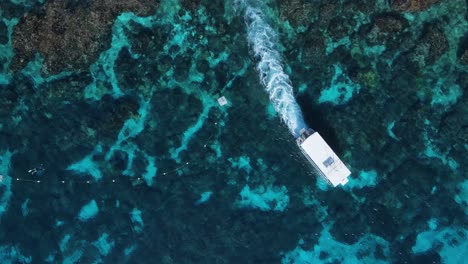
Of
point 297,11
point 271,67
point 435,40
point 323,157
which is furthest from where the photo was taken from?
point 271,67

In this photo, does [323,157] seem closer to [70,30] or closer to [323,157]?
[323,157]

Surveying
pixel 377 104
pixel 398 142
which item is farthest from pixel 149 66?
pixel 398 142

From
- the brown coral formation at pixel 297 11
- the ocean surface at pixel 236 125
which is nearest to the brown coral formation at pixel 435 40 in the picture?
the ocean surface at pixel 236 125

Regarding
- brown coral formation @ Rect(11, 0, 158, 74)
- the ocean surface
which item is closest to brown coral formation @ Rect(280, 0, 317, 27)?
the ocean surface

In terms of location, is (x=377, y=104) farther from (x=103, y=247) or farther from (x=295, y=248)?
(x=103, y=247)

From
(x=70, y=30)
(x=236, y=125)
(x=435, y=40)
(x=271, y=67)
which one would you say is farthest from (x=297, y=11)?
(x=70, y=30)

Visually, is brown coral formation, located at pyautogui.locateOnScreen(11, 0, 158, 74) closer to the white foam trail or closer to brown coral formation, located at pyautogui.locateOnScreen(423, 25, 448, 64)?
the white foam trail
